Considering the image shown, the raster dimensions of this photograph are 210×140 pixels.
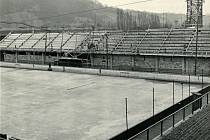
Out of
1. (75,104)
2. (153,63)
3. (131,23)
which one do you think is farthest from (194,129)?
(131,23)

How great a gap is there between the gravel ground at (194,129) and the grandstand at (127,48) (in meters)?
14.4

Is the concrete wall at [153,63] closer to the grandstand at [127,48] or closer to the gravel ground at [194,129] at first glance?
the grandstand at [127,48]

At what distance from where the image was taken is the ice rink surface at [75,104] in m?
14.8

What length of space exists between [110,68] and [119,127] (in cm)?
2072

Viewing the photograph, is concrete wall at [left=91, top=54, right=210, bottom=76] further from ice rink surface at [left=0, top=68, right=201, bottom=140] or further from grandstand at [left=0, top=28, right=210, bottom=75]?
ice rink surface at [left=0, top=68, right=201, bottom=140]

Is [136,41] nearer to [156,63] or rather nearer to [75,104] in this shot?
[156,63]

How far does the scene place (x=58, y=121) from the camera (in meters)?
16.3

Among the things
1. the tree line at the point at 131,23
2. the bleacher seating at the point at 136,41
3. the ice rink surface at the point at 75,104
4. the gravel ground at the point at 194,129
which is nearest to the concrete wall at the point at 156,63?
the bleacher seating at the point at 136,41

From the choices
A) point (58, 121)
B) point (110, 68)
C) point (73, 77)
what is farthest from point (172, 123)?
point (110, 68)

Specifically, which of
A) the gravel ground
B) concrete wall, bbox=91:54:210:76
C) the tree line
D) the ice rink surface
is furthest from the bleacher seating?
the tree line

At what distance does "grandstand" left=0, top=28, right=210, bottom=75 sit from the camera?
34.5 m

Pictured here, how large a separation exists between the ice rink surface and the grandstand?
22.5 feet

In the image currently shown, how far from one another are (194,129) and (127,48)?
2666 centimetres

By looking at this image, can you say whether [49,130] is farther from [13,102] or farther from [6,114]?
[13,102]
